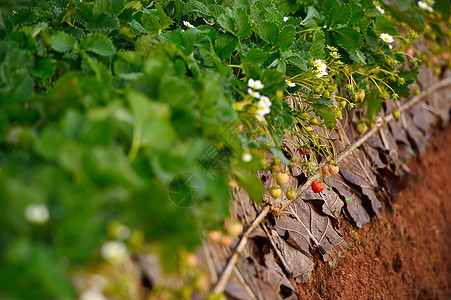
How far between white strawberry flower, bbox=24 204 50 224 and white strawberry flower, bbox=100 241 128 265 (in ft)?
0.38

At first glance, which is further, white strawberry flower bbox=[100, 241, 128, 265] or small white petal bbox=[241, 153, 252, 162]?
small white petal bbox=[241, 153, 252, 162]

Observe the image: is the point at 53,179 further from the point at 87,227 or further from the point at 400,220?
the point at 400,220

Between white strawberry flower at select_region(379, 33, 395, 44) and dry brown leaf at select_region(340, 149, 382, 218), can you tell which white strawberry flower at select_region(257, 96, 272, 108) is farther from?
white strawberry flower at select_region(379, 33, 395, 44)

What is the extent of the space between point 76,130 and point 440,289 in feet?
6.12

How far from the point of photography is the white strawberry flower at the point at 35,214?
67 cm

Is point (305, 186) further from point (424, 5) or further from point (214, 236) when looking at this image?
point (424, 5)

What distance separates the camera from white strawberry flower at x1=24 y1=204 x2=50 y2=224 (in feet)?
2.18

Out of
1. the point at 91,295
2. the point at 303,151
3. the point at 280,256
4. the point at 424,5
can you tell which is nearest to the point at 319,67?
the point at 303,151

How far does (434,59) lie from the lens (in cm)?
255

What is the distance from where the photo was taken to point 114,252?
0.70 meters

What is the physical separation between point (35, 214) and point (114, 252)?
15 cm

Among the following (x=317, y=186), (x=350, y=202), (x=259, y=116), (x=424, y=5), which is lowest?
(x=350, y=202)

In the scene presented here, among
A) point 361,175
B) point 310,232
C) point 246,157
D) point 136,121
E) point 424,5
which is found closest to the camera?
point 136,121

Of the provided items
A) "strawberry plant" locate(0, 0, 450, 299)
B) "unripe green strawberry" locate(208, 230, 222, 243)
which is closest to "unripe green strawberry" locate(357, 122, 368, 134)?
"strawberry plant" locate(0, 0, 450, 299)
